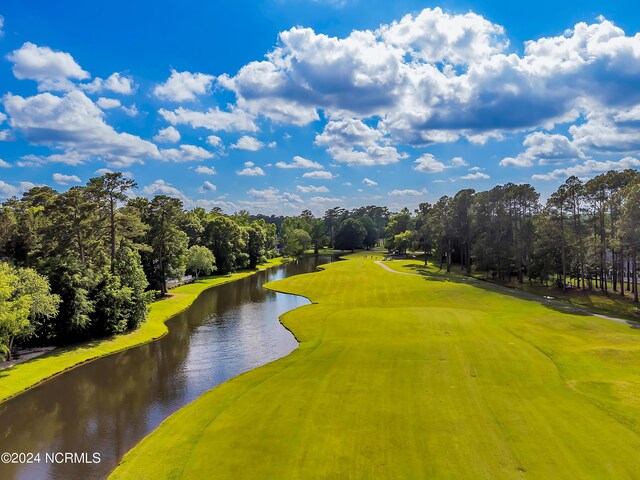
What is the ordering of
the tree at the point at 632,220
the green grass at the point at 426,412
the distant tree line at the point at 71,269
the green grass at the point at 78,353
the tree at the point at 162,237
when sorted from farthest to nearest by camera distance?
the tree at the point at 162,237
the tree at the point at 632,220
the distant tree line at the point at 71,269
the green grass at the point at 78,353
the green grass at the point at 426,412

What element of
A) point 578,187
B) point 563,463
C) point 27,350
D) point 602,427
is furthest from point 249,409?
point 578,187

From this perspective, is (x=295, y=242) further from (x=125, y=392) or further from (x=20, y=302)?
(x=125, y=392)

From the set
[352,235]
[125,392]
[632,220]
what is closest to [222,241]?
[125,392]

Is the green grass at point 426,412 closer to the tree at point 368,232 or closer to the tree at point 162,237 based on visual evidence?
the tree at point 162,237

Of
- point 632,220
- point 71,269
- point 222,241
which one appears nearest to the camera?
point 71,269

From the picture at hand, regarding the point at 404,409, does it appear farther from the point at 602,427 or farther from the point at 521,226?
the point at 521,226

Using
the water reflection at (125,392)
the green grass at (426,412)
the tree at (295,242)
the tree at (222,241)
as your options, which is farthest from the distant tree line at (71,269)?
the tree at (295,242)
